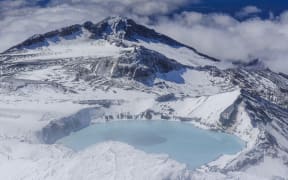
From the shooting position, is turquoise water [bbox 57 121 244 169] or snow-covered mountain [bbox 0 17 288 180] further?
turquoise water [bbox 57 121 244 169]

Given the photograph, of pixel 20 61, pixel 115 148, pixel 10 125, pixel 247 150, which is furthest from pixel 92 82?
pixel 115 148

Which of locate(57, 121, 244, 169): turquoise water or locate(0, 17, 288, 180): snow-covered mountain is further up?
locate(0, 17, 288, 180): snow-covered mountain

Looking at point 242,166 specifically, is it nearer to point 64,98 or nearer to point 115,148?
point 115,148

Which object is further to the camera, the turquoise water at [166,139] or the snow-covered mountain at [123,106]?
the turquoise water at [166,139]

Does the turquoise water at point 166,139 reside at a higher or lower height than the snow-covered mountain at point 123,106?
lower
